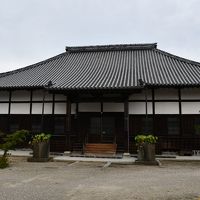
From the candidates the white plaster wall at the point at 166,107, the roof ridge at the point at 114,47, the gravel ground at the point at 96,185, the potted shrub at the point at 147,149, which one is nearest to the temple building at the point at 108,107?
the white plaster wall at the point at 166,107

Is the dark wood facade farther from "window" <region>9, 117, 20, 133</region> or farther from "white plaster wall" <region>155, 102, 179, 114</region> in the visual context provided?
"white plaster wall" <region>155, 102, 179, 114</region>

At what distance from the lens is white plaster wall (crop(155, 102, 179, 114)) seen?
58.2 ft

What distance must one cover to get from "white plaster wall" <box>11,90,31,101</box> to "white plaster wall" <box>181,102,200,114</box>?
10.4 meters

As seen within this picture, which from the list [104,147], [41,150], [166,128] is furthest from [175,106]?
[41,150]

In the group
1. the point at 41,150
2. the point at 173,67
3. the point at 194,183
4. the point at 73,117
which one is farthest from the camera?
the point at 173,67

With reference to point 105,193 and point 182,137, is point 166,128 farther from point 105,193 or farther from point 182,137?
point 105,193

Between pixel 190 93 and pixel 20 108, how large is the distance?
11.4 meters

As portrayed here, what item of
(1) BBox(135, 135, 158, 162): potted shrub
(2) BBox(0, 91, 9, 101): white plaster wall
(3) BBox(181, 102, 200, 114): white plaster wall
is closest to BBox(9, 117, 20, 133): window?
(2) BBox(0, 91, 9, 101): white plaster wall

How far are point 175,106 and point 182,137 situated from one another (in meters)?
1.97

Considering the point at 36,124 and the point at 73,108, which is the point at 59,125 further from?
the point at 36,124

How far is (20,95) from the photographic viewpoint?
19625mm

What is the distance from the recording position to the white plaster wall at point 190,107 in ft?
57.8

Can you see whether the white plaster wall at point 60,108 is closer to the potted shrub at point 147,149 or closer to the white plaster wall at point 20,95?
the white plaster wall at point 20,95

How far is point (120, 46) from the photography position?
25.7 meters
